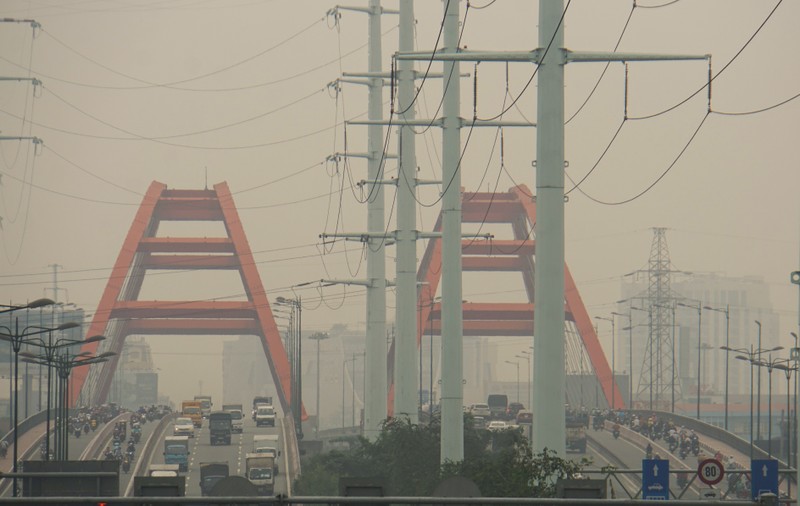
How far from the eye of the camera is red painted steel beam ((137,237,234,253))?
127 meters

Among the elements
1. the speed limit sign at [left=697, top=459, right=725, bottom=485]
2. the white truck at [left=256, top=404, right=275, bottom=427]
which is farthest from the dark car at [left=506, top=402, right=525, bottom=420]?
the speed limit sign at [left=697, top=459, right=725, bottom=485]

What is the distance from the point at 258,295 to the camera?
13000 centimetres

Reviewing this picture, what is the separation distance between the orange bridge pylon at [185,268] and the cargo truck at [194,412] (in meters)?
6.49

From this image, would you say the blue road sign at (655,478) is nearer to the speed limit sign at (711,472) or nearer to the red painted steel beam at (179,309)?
the speed limit sign at (711,472)

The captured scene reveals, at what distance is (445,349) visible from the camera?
36781mm

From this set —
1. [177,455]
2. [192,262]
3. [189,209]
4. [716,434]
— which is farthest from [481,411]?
[177,455]

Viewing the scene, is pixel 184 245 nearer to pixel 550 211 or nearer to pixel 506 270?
pixel 506 270

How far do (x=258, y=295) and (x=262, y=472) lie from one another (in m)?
59.6

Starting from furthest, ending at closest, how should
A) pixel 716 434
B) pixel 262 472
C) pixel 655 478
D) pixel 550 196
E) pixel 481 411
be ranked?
pixel 481 411 < pixel 716 434 < pixel 262 472 < pixel 550 196 < pixel 655 478

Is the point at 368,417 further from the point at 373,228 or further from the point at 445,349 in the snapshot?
the point at 445,349

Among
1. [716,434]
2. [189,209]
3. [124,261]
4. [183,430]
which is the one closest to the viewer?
[716,434]

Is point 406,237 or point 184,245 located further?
point 184,245

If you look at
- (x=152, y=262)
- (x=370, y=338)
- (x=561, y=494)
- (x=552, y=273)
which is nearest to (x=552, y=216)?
(x=552, y=273)

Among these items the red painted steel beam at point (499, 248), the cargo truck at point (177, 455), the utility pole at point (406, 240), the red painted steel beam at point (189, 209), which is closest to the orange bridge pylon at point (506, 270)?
the red painted steel beam at point (499, 248)
